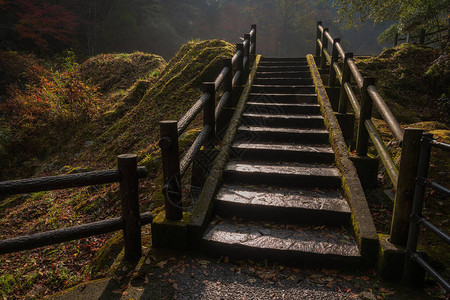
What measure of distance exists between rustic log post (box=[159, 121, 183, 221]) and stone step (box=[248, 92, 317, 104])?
345 cm

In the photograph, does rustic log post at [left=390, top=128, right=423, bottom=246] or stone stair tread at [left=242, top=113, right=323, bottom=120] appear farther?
stone stair tread at [left=242, top=113, right=323, bottom=120]

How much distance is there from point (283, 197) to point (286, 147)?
1144 mm

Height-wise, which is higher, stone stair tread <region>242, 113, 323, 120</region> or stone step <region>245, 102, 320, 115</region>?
stone step <region>245, 102, 320, 115</region>

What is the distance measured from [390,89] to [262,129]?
4.86m

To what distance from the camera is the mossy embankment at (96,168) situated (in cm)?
351

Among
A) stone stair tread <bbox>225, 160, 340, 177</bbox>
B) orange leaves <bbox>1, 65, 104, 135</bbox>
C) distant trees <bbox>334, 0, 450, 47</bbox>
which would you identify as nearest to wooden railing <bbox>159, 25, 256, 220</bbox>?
stone stair tread <bbox>225, 160, 340, 177</bbox>

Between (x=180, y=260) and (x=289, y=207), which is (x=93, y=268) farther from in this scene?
(x=289, y=207)

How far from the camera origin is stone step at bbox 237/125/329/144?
4.58 m

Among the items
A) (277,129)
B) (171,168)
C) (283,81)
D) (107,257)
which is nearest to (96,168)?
(107,257)

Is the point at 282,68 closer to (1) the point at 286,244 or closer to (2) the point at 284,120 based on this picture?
(2) the point at 284,120

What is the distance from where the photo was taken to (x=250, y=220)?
3.34 m

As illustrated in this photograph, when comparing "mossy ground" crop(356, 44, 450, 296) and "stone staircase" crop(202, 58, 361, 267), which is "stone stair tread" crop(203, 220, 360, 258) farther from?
"mossy ground" crop(356, 44, 450, 296)

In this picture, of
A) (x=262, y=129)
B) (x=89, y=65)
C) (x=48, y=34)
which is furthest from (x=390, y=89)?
(x=48, y=34)

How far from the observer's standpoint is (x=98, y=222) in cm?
265
